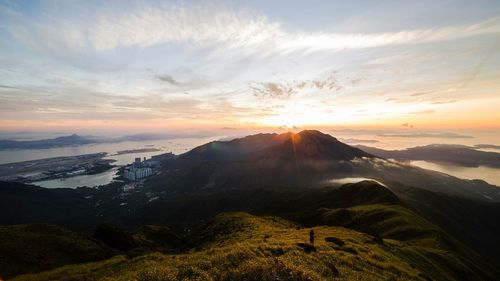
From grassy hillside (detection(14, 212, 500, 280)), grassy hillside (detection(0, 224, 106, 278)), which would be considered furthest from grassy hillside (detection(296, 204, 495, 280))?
grassy hillside (detection(0, 224, 106, 278))

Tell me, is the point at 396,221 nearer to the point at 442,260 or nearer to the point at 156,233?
the point at 442,260

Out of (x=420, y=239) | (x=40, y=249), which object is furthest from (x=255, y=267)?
(x=420, y=239)

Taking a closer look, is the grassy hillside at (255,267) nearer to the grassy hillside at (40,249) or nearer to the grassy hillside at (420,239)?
the grassy hillside at (420,239)

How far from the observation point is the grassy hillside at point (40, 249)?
3759 centimetres

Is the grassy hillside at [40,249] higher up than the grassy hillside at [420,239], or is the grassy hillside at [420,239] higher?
the grassy hillside at [40,249]

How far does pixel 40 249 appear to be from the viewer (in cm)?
4281

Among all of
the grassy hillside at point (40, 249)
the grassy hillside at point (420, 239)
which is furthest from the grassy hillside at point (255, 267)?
the grassy hillside at point (40, 249)

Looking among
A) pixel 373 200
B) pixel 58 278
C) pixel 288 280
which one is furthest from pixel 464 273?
pixel 373 200

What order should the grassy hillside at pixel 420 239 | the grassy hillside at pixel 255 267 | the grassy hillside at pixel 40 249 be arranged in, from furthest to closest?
the grassy hillside at pixel 420 239
the grassy hillside at pixel 40 249
the grassy hillside at pixel 255 267

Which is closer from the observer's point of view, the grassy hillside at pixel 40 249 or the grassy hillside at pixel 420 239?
the grassy hillside at pixel 40 249

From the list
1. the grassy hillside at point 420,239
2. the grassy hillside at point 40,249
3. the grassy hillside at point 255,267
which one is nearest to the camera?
the grassy hillside at point 255,267

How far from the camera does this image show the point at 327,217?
111938 mm

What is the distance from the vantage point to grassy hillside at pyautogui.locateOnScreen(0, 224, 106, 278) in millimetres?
37594

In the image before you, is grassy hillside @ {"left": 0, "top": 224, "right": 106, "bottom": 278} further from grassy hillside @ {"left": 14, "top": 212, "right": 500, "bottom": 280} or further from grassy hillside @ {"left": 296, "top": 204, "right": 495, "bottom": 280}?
grassy hillside @ {"left": 296, "top": 204, "right": 495, "bottom": 280}
